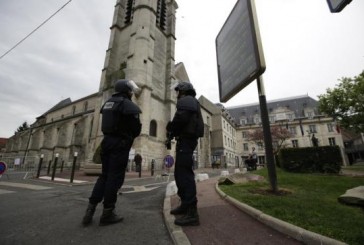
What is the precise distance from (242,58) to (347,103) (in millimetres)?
20190

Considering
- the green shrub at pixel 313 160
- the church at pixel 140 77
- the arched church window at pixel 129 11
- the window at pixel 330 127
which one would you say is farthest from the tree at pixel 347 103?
the arched church window at pixel 129 11

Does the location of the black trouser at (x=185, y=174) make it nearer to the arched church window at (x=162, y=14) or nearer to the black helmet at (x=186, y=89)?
the black helmet at (x=186, y=89)

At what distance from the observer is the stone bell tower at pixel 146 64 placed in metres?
20.6

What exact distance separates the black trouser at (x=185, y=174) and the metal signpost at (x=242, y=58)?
2392mm

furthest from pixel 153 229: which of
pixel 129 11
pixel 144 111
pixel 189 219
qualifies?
pixel 129 11

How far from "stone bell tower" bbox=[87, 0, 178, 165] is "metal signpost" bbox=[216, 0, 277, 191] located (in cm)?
1433

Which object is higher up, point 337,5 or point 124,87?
point 337,5

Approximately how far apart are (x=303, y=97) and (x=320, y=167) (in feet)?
136

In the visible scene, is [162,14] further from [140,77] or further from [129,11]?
[140,77]

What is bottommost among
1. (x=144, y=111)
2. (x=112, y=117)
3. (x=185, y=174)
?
(x=185, y=174)

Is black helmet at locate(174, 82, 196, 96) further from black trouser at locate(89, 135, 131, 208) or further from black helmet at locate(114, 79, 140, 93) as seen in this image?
black trouser at locate(89, 135, 131, 208)

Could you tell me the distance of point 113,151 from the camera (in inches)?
107

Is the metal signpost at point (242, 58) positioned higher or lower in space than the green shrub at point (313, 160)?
higher

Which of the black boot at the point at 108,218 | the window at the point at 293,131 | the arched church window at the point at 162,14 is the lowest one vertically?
the black boot at the point at 108,218
